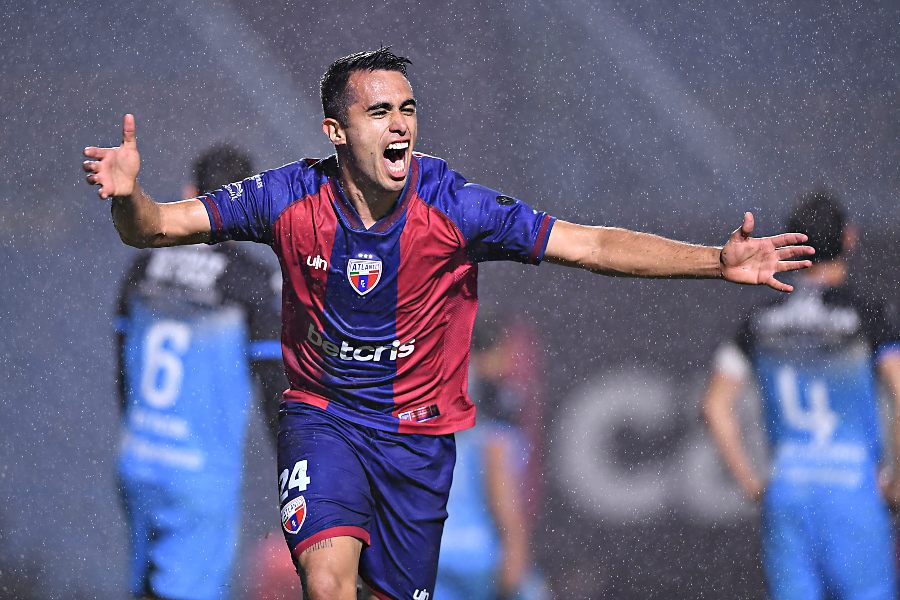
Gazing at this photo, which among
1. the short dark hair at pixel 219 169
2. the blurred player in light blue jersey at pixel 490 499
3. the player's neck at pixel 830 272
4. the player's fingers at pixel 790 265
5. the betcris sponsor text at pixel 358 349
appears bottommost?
the blurred player in light blue jersey at pixel 490 499

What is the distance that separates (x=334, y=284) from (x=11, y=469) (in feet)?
13.0

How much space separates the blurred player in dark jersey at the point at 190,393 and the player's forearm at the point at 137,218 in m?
2.07

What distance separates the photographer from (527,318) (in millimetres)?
7117

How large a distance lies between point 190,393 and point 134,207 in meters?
2.61

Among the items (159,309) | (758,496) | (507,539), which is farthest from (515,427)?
(159,309)

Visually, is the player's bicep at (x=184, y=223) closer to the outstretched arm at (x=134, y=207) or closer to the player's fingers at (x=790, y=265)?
the outstretched arm at (x=134, y=207)

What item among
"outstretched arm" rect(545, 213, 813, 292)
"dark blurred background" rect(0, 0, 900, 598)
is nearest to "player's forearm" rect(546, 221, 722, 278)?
"outstretched arm" rect(545, 213, 813, 292)

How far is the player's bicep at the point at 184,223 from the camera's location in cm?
384

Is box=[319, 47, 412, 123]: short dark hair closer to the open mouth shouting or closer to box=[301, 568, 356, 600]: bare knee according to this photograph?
the open mouth shouting

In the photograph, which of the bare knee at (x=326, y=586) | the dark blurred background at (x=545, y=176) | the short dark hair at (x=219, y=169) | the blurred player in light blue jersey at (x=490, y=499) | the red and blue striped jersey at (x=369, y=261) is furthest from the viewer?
the dark blurred background at (x=545, y=176)

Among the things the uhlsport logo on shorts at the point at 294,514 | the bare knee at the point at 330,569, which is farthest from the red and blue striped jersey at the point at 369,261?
the bare knee at the point at 330,569

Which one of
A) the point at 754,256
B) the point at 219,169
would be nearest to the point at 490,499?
the point at 219,169

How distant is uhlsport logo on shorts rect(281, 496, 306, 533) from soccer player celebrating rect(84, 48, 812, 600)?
0.23 feet

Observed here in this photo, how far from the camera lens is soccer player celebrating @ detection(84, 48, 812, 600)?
3.90 m
